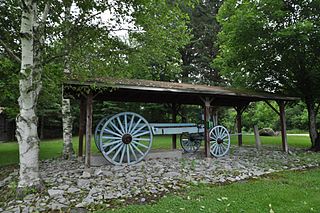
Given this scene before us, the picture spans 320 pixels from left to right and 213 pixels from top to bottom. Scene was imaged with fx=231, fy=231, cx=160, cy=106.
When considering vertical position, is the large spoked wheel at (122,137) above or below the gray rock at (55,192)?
above

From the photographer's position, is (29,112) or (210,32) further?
(210,32)

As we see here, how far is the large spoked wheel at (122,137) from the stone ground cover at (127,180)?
0.35 meters

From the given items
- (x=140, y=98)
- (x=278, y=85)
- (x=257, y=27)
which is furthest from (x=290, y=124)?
(x=140, y=98)

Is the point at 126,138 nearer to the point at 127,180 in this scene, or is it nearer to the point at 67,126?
the point at 127,180

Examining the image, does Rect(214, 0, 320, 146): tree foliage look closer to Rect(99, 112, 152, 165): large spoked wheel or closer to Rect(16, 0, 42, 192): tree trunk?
Rect(99, 112, 152, 165): large spoked wheel

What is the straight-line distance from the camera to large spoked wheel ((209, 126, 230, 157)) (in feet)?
23.7

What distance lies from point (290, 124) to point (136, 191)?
23.5 meters

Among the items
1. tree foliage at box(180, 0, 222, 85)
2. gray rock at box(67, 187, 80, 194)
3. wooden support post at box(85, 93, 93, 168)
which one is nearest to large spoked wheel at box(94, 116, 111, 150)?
wooden support post at box(85, 93, 93, 168)

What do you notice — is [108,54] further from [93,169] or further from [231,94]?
[231,94]

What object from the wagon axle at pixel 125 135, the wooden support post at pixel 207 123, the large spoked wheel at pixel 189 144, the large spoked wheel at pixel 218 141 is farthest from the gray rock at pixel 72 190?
the large spoked wheel at pixel 189 144

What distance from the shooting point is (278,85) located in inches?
369

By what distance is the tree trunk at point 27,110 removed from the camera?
380 centimetres

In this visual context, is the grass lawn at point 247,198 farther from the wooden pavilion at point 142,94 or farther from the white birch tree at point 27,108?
the wooden pavilion at point 142,94

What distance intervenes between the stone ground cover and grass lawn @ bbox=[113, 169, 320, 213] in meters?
0.22
